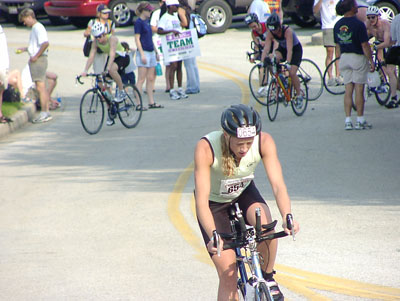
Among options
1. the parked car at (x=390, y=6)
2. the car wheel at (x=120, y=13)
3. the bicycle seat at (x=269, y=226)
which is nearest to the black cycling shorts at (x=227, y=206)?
the bicycle seat at (x=269, y=226)

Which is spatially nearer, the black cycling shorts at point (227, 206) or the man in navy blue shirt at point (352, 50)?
the black cycling shorts at point (227, 206)

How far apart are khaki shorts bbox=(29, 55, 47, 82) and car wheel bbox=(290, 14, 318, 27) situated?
→ 10672mm

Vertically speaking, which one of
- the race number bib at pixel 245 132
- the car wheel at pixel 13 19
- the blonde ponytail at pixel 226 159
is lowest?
the car wheel at pixel 13 19

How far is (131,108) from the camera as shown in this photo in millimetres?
13211

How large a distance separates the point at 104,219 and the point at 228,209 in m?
3.57

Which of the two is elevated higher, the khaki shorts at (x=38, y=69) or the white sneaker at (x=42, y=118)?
the khaki shorts at (x=38, y=69)

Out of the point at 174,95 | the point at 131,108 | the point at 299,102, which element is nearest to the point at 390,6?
the point at 174,95

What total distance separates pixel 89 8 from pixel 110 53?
11943 millimetres

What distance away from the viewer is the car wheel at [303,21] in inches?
891

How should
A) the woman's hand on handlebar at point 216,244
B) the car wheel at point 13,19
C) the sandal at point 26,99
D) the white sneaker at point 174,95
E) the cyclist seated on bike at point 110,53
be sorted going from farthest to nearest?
the car wheel at point 13,19 < the white sneaker at point 174,95 < the sandal at point 26,99 < the cyclist seated on bike at point 110,53 < the woman's hand on handlebar at point 216,244

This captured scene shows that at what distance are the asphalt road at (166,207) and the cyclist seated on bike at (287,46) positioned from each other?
2.82 ft

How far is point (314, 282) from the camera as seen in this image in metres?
5.92

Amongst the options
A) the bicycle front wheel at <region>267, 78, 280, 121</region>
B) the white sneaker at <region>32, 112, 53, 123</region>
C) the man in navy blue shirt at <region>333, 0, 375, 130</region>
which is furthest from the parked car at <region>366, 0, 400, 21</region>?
the white sneaker at <region>32, 112, 53, 123</region>

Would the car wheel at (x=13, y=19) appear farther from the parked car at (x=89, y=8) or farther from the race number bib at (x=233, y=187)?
the race number bib at (x=233, y=187)
